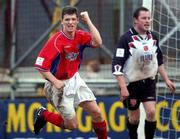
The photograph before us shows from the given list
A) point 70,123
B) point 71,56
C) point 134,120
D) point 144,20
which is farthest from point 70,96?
point 144,20

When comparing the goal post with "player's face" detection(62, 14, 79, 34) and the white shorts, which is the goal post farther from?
"player's face" detection(62, 14, 79, 34)

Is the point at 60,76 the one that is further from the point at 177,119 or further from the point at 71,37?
the point at 177,119

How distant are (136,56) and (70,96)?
1.06 m

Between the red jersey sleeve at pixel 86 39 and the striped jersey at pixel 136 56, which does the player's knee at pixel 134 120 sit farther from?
the red jersey sleeve at pixel 86 39

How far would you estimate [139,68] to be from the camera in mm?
10906

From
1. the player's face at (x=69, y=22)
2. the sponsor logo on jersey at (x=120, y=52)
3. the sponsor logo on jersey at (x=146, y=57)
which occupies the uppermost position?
the player's face at (x=69, y=22)

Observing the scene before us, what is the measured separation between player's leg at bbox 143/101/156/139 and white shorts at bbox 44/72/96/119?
823 millimetres

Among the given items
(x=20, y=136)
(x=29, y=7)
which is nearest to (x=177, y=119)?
(x=20, y=136)

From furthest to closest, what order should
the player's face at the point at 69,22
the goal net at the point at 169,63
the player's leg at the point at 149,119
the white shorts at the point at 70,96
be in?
1. the goal net at the point at 169,63
2. the player's leg at the point at 149,119
3. the white shorts at the point at 70,96
4. the player's face at the point at 69,22

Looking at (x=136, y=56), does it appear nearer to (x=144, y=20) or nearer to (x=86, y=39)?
(x=144, y=20)

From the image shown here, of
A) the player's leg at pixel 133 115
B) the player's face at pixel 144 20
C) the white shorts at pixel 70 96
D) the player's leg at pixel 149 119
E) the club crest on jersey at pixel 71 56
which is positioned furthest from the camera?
the player's leg at pixel 133 115

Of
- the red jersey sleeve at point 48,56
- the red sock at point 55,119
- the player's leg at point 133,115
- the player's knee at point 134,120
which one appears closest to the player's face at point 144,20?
the player's leg at point 133,115

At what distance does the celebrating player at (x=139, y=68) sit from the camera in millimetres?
10750

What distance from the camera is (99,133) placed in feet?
35.2
